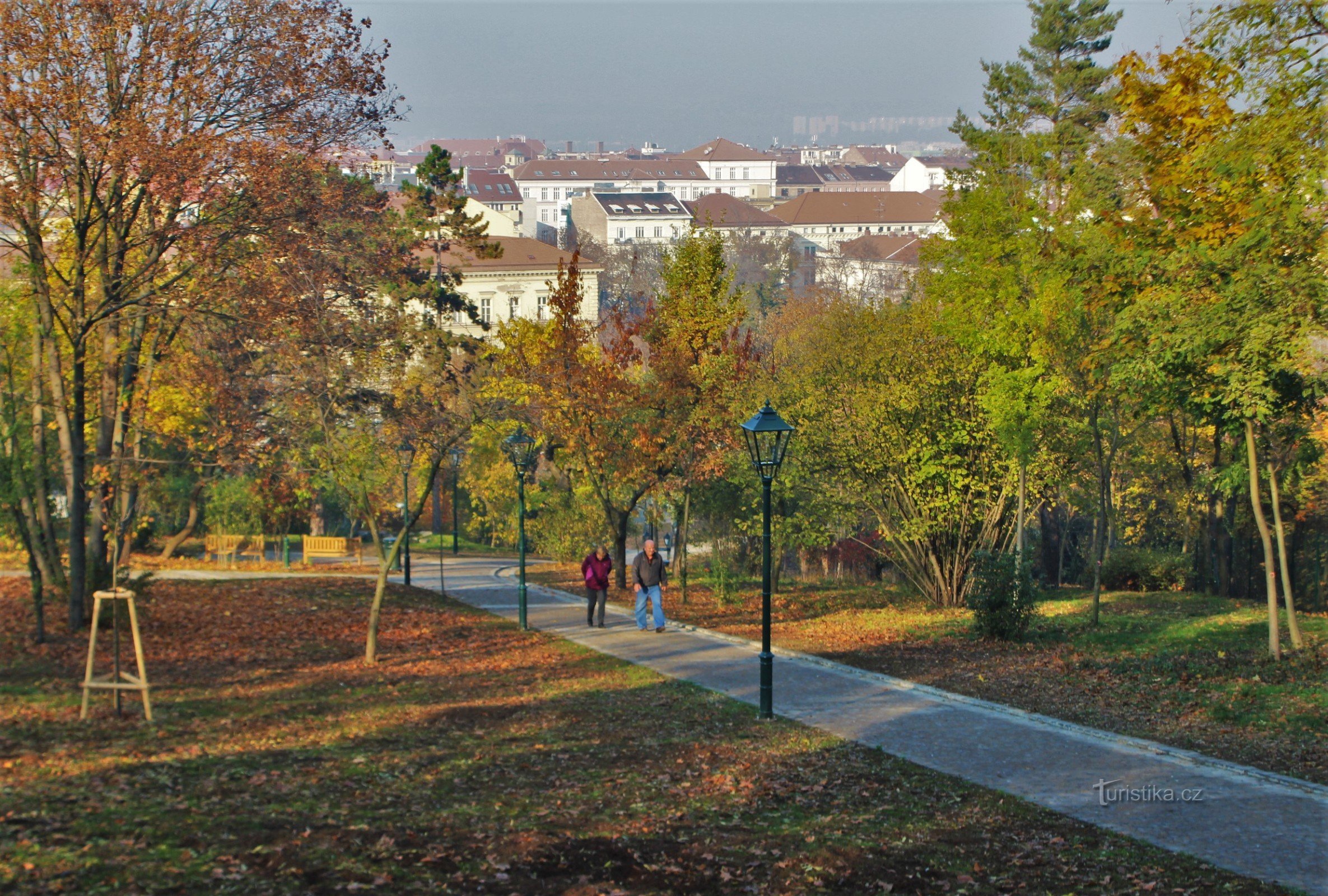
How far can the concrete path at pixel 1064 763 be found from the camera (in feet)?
26.7

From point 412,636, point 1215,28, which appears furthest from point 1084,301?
point 412,636

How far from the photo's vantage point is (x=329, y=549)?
31922 mm

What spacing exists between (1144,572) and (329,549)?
22019 millimetres

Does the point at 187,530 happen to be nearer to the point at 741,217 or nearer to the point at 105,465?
the point at 105,465

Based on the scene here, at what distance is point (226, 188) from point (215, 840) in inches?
424

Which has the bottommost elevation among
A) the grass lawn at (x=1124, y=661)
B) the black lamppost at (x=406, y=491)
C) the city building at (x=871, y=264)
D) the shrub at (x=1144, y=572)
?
the grass lawn at (x=1124, y=661)

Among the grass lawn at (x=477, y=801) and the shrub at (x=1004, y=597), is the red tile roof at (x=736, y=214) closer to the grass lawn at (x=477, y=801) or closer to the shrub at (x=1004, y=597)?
the shrub at (x=1004, y=597)

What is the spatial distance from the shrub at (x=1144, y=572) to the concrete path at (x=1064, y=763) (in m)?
15.2

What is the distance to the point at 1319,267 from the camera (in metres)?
13.6

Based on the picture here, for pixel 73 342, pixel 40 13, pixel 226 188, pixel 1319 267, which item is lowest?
pixel 73 342

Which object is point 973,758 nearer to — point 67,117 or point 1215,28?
point 1215,28

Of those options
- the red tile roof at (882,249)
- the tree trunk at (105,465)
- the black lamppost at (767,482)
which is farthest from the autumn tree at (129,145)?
the red tile roof at (882,249)

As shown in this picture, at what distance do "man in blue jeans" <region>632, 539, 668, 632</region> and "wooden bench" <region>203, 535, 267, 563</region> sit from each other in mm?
14388

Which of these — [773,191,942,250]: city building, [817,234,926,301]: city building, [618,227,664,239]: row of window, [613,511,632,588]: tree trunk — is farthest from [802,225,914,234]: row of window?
[613,511,632,588]: tree trunk
